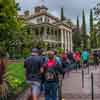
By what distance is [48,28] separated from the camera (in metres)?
85.1

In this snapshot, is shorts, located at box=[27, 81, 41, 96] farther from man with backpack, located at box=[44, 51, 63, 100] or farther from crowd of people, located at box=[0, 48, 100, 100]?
man with backpack, located at box=[44, 51, 63, 100]

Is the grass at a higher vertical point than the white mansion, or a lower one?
lower

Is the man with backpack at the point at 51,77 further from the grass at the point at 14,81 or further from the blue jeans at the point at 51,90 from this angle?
the grass at the point at 14,81

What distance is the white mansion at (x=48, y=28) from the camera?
8412 cm

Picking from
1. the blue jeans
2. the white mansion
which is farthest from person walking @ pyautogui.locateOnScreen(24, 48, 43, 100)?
the white mansion

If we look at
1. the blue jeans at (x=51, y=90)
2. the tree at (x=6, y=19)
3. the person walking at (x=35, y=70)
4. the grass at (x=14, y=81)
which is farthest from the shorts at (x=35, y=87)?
the tree at (x=6, y=19)

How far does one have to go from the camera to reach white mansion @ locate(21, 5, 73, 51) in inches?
3312

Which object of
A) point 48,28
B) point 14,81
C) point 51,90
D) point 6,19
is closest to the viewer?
point 51,90

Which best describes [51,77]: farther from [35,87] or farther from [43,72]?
[35,87]

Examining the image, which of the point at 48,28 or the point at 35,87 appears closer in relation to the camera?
the point at 35,87

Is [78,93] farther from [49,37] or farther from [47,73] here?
[49,37]

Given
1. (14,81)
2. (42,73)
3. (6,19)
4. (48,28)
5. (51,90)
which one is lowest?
(51,90)

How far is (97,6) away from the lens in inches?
906

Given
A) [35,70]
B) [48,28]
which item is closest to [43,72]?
[35,70]
